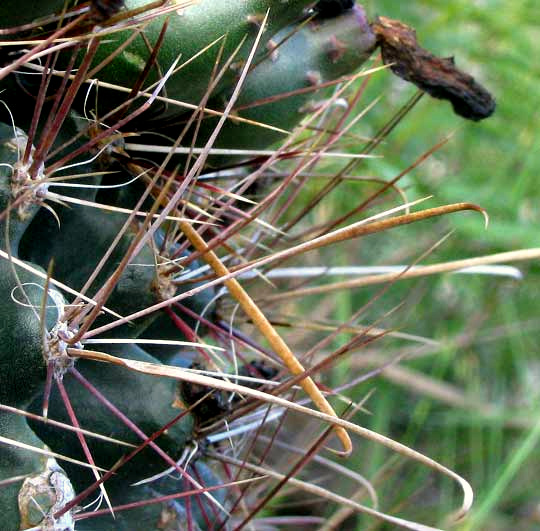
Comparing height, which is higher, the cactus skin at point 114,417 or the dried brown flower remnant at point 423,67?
the dried brown flower remnant at point 423,67

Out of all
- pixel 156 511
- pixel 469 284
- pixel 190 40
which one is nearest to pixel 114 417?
pixel 156 511

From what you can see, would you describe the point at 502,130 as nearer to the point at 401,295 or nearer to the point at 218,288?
the point at 401,295

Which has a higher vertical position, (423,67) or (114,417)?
(423,67)

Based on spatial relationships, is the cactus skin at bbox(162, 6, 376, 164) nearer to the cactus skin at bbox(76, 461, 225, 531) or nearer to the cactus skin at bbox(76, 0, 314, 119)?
the cactus skin at bbox(76, 0, 314, 119)

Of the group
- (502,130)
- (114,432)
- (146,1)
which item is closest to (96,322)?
(114,432)

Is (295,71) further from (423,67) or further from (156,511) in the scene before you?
(156,511)

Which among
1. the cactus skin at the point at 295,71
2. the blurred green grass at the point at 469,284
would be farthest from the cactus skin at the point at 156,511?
the blurred green grass at the point at 469,284

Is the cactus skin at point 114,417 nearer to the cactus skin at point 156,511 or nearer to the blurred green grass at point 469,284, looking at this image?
the cactus skin at point 156,511

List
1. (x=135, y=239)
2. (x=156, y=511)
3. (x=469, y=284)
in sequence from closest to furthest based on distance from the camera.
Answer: (x=135, y=239) < (x=156, y=511) < (x=469, y=284)
